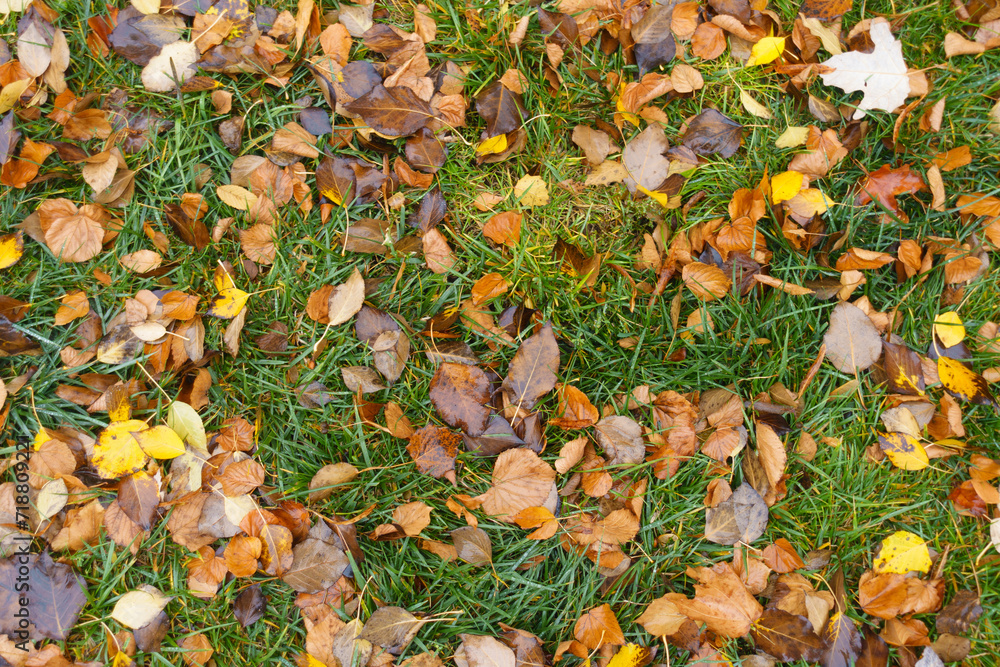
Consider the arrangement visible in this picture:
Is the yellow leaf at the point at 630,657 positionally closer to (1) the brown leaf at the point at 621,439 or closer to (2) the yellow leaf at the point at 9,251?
(1) the brown leaf at the point at 621,439

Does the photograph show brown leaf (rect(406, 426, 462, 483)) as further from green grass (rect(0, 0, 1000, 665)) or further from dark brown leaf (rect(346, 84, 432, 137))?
dark brown leaf (rect(346, 84, 432, 137))

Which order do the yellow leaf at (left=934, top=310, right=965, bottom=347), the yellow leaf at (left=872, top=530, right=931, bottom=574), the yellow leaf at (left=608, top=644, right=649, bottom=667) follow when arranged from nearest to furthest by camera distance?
the yellow leaf at (left=608, top=644, right=649, bottom=667), the yellow leaf at (left=872, top=530, right=931, bottom=574), the yellow leaf at (left=934, top=310, right=965, bottom=347)

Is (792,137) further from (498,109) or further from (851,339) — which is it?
(498,109)

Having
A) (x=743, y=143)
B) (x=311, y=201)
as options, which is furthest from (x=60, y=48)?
(x=743, y=143)

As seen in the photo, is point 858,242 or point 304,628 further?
point 858,242

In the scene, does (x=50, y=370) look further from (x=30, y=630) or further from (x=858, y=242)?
(x=858, y=242)

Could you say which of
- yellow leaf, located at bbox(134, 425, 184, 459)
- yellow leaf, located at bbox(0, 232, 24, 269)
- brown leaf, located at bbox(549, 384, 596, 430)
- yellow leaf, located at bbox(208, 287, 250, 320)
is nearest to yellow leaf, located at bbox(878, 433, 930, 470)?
brown leaf, located at bbox(549, 384, 596, 430)
